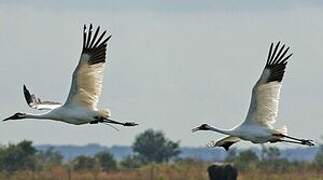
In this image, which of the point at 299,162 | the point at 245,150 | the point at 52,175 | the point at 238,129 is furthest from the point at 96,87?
the point at 245,150

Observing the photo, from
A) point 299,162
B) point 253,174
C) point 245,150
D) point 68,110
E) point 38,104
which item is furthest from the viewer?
point 245,150

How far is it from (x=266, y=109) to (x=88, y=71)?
10.6 ft

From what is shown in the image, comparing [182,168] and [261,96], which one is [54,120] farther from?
[182,168]

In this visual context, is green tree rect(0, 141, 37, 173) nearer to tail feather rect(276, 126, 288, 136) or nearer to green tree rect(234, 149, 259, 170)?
green tree rect(234, 149, 259, 170)

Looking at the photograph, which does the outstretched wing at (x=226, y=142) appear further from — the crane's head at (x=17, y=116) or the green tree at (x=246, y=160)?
the green tree at (x=246, y=160)

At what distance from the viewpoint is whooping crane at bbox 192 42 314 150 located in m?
30.2

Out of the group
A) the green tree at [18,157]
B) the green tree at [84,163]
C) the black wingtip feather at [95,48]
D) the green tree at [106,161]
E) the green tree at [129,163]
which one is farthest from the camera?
the green tree at [129,163]

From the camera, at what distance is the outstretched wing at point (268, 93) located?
99.0 feet

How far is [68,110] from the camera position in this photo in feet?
98.8

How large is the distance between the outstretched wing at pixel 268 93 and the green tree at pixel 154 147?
163 feet

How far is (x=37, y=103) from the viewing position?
1310 inches

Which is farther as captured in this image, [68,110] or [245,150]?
[245,150]

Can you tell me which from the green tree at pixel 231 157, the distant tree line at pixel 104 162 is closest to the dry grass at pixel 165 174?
the distant tree line at pixel 104 162

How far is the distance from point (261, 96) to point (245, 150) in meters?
37.9
